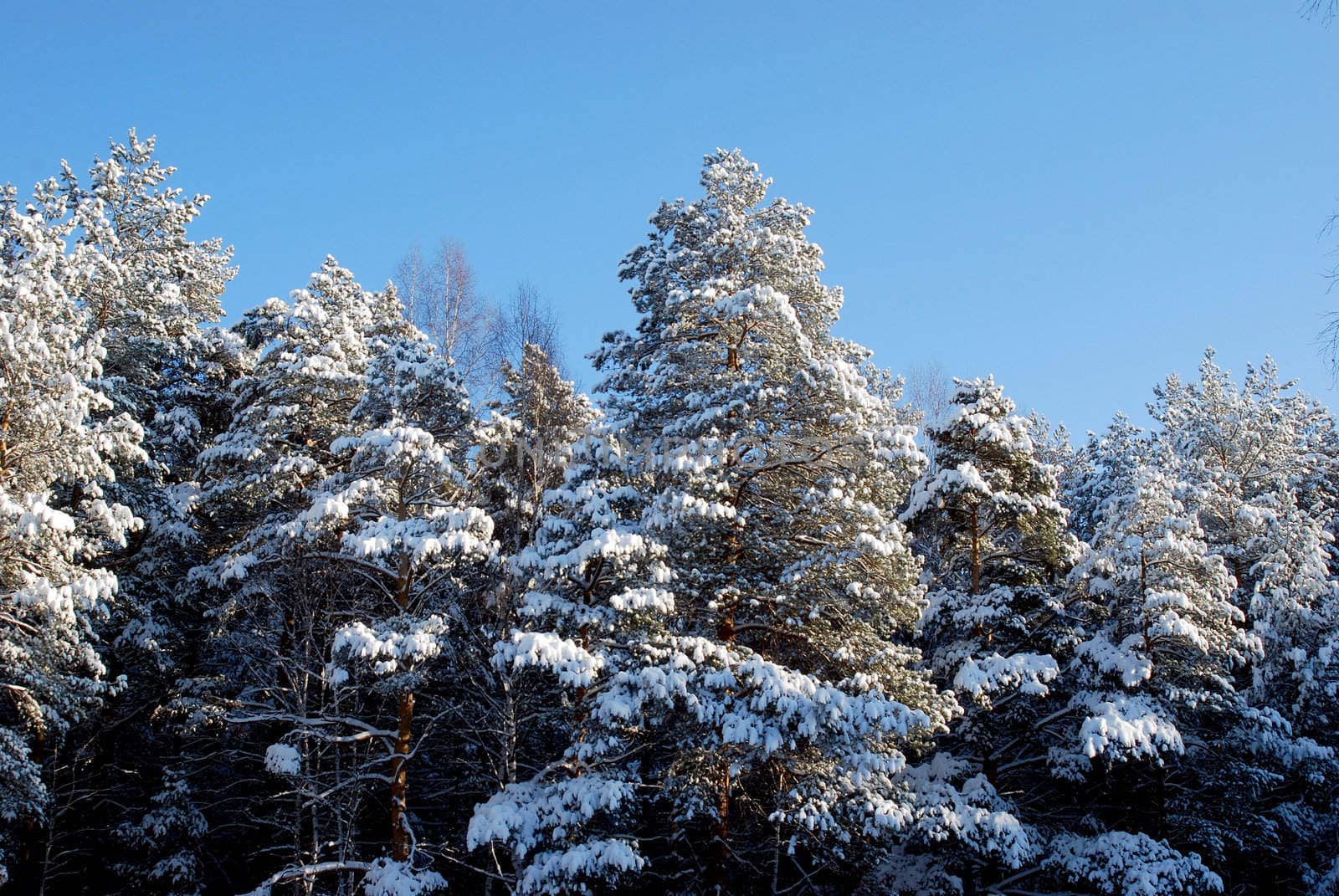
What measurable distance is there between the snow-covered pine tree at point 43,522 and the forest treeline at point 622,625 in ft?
0.26

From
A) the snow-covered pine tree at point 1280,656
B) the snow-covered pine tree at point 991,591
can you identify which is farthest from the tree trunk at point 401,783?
the snow-covered pine tree at point 1280,656

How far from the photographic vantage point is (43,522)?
1324cm

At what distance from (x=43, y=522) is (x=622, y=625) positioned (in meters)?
8.93

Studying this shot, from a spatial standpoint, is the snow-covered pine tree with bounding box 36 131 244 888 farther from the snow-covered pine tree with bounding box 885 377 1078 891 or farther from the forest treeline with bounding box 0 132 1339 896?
the snow-covered pine tree with bounding box 885 377 1078 891

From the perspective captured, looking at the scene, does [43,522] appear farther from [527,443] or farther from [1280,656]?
[1280,656]

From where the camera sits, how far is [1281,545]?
1973 cm

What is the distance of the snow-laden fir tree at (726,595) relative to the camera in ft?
39.0

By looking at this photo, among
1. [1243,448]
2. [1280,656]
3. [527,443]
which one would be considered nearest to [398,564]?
[527,443]

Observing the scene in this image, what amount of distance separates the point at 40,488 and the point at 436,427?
6.56 m

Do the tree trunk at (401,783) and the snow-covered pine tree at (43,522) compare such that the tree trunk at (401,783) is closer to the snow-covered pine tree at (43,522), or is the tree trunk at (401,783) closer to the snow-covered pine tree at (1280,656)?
the snow-covered pine tree at (43,522)

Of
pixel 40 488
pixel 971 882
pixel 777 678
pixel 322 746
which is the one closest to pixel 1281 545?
pixel 971 882

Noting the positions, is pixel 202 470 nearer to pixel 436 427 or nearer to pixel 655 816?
pixel 436 427

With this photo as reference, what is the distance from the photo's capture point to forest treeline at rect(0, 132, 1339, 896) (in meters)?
12.9

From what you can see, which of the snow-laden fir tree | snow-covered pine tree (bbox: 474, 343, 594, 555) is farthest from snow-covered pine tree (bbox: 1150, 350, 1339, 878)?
snow-covered pine tree (bbox: 474, 343, 594, 555)
